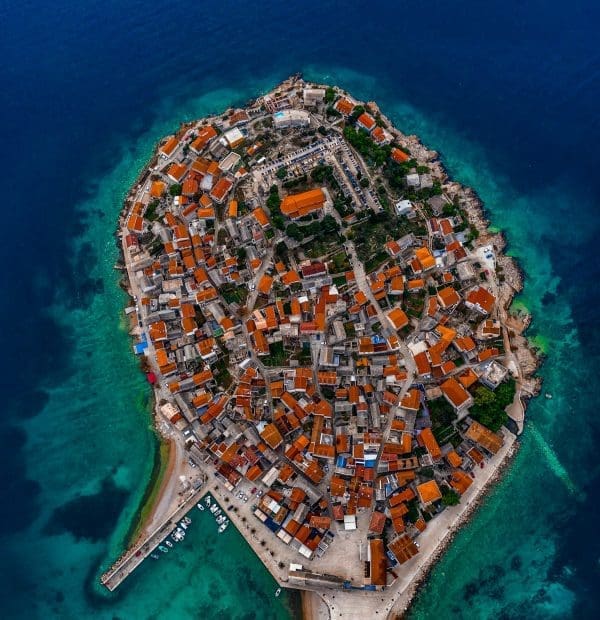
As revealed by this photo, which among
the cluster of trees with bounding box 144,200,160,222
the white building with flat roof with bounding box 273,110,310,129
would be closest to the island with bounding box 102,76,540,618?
the cluster of trees with bounding box 144,200,160,222

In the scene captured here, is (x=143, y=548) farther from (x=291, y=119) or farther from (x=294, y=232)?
(x=291, y=119)

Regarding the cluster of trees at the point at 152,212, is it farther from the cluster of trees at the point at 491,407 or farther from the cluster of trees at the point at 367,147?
the cluster of trees at the point at 491,407

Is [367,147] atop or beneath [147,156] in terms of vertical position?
beneath

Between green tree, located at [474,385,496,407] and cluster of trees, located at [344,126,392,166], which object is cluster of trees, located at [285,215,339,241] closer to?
cluster of trees, located at [344,126,392,166]

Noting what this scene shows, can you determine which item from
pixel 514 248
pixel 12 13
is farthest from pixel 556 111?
pixel 12 13

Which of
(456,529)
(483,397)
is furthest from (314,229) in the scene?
(456,529)

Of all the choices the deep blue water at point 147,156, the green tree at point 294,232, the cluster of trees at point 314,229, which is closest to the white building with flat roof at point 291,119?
the deep blue water at point 147,156
